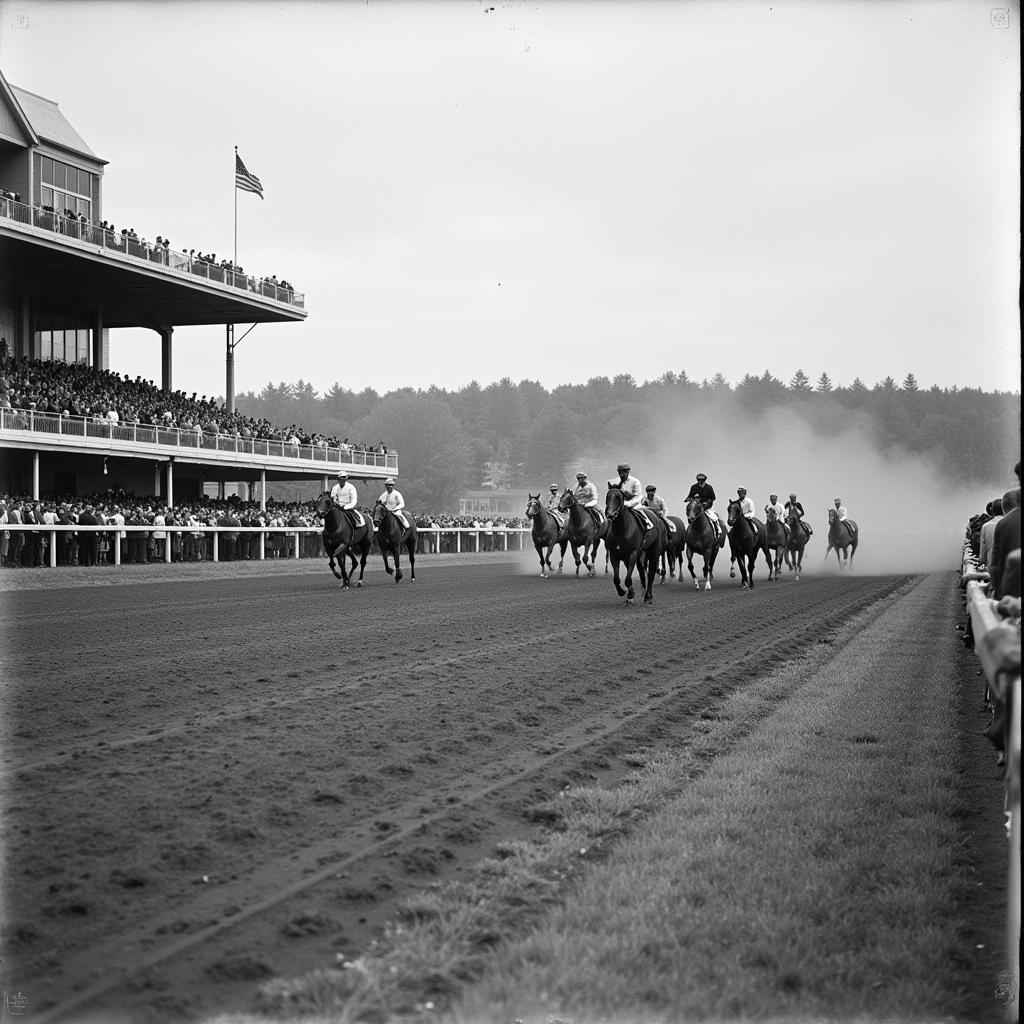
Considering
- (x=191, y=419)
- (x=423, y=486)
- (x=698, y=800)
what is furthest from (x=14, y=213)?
(x=423, y=486)

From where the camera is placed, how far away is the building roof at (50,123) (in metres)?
44.9

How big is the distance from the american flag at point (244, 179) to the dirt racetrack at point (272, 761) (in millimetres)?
32037

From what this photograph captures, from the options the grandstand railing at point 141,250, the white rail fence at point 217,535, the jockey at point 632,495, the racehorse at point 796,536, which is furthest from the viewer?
the grandstand railing at point 141,250

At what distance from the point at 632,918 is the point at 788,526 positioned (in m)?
27.1

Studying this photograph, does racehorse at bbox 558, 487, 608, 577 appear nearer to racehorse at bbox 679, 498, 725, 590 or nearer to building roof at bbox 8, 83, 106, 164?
racehorse at bbox 679, 498, 725, 590

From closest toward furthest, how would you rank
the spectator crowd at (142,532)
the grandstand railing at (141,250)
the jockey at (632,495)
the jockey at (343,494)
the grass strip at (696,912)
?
1. the grass strip at (696,912)
2. the jockey at (632,495)
3. the jockey at (343,494)
4. the spectator crowd at (142,532)
5. the grandstand railing at (141,250)

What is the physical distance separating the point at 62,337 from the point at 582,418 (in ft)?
329

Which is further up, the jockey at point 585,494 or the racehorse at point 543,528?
the jockey at point 585,494

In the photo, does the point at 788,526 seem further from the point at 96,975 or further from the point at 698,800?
the point at 96,975

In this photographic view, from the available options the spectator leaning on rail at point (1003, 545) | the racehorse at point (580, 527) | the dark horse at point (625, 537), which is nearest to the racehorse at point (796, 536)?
the racehorse at point (580, 527)

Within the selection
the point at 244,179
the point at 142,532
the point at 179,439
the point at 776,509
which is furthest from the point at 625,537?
the point at 244,179

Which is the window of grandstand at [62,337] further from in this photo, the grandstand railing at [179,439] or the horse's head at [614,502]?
the horse's head at [614,502]

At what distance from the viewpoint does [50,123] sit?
46500mm

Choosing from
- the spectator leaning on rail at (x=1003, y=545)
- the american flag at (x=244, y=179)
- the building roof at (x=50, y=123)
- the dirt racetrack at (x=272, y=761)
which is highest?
the building roof at (x=50, y=123)
